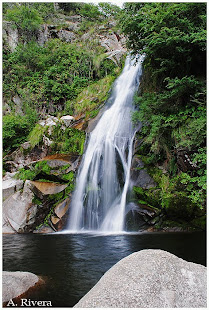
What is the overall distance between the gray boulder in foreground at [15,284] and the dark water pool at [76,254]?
25 cm

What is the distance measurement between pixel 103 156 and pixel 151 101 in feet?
10.7

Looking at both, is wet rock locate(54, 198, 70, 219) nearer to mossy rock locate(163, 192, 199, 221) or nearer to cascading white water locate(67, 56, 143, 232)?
cascading white water locate(67, 56, 143, 232)

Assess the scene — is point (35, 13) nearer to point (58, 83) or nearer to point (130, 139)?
point (58, 83)

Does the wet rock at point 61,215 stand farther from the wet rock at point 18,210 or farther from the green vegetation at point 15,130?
the green vegetation at point 15,130

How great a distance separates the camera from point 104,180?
988 cm

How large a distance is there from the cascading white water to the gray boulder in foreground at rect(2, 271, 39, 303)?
5.09 meters

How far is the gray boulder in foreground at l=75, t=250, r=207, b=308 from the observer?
217cm

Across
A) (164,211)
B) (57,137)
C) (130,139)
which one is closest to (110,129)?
(130,139)

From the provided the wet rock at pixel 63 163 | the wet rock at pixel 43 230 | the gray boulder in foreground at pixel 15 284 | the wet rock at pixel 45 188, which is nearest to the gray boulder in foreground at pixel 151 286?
the gray boulder in foreground at pixel 15 284

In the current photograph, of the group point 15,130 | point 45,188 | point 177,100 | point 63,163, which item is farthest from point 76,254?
point 15,130

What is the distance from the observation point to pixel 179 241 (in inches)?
266

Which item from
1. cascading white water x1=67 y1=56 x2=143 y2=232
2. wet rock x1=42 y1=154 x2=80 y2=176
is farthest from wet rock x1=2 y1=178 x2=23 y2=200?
cascading white water x1=67 y1=56 x2=143 y2=232

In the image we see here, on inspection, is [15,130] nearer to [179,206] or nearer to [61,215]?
[61,215]

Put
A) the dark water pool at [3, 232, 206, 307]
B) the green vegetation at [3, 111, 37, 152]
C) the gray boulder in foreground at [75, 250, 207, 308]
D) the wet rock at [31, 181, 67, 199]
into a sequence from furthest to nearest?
the green vegetation at [3, 111, 37, 152] < the wet rock at [31, 181, 67, 199] < the dark water pool at [3, 232, 206, 307] < the gray boulder in foreground at [75, 250, 207, 308]
